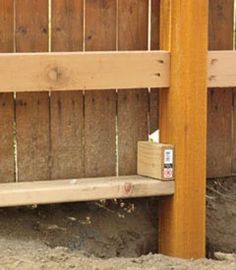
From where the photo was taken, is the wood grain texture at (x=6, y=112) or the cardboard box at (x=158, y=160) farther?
the cardboard box at (x=158, y=160)

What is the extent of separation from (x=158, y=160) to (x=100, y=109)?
49 cm

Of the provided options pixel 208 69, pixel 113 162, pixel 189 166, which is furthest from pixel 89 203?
pixel 208 69

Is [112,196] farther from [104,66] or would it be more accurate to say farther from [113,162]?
[104,66]

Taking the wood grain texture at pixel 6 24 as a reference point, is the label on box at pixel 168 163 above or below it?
below

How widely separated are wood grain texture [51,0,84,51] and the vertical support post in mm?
530

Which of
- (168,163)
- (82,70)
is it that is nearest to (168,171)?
(168,163)

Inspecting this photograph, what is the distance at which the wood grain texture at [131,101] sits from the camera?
17.9ft

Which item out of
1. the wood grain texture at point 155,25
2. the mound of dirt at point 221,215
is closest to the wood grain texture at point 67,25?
the wood grain texture at point 155,25

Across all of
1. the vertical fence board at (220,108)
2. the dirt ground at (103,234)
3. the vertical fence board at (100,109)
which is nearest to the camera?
the dirt ground at (103,234)

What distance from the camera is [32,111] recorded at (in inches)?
206

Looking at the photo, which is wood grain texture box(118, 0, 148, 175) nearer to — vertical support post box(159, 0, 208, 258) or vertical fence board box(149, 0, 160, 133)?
vertical fence board box(149, 0, 160, 133)

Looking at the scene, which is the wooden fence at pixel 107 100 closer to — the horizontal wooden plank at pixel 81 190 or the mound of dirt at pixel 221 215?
the horizontal wooden plank at pixel 81 190

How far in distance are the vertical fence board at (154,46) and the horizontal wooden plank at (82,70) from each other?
27 cm

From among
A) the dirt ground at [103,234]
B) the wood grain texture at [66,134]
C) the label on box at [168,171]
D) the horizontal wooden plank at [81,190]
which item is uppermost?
the wood grain texture at [66,134]
